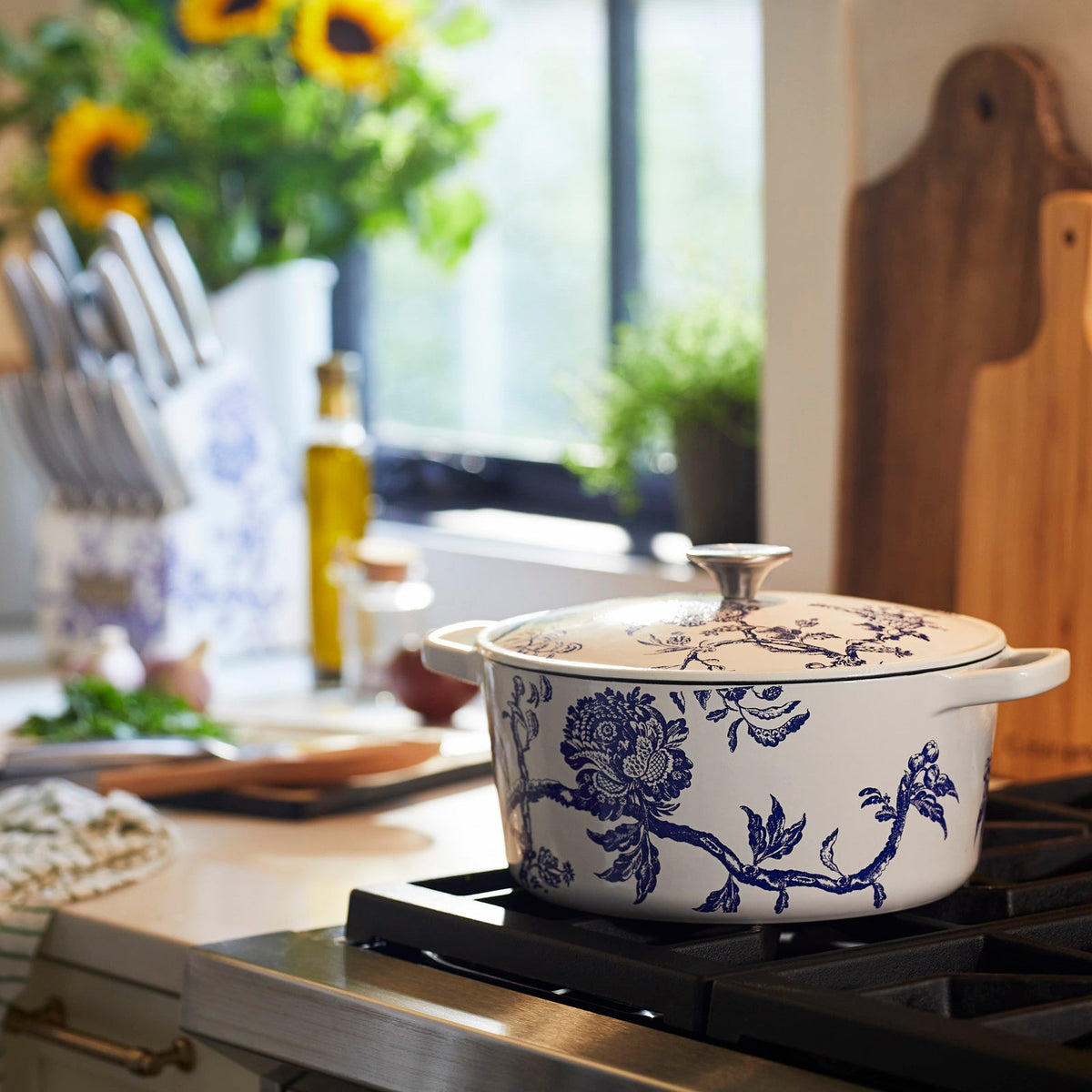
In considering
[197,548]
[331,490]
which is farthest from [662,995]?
[197,548]

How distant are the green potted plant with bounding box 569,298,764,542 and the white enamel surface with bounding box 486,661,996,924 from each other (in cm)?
74

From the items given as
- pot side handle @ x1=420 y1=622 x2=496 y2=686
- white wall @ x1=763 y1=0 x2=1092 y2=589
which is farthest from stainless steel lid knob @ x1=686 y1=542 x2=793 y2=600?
white wall @ x1=763 y1=0 x2=1092 y2=589

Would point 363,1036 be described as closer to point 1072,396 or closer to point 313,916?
point 313,916

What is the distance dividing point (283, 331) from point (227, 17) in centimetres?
37

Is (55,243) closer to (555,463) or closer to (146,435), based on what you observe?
(146,435)

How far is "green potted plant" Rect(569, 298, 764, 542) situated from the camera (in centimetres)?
137

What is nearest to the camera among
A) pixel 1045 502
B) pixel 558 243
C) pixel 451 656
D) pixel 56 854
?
pixel 451 656

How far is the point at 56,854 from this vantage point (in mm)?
853

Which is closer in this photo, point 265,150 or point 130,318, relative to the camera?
point 130,318

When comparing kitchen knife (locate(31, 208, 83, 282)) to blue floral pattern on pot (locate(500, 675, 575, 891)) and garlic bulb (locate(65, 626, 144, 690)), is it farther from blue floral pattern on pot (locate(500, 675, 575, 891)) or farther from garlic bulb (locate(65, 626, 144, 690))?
blue floral pattern on pot (locate(500, 675, 575, 891))

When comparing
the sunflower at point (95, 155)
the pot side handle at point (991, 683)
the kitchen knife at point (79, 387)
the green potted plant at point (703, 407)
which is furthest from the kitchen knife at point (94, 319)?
the pot side handle at point (991, 683)

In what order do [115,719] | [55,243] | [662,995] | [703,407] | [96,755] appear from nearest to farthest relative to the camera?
[662,995]
[96,755]
[115,719]
[703,407]
[55,243]

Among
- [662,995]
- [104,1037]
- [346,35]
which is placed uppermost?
[346,35]

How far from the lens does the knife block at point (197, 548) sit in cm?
160
